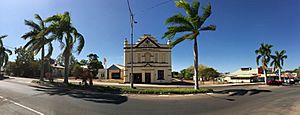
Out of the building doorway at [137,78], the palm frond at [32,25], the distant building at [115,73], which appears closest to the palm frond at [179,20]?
the building doorway at [137,78]

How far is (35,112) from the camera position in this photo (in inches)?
257

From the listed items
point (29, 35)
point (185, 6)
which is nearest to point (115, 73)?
point (29, 35)

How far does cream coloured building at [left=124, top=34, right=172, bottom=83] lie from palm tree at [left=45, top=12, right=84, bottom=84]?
12.6m

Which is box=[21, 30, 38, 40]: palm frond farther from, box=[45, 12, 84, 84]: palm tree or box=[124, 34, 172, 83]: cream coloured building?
box=[124, 34, 172, 83]: cream coloured building

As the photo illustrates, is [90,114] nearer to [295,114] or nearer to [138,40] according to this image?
[295,114]

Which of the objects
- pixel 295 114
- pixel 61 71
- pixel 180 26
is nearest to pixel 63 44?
pixel 180 26

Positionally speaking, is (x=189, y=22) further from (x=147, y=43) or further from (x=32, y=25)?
(x=32, y=25)

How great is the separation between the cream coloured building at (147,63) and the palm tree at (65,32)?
12629 millimetres

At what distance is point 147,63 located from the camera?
29.1m

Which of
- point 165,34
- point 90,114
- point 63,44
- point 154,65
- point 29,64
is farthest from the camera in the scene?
point 29,64

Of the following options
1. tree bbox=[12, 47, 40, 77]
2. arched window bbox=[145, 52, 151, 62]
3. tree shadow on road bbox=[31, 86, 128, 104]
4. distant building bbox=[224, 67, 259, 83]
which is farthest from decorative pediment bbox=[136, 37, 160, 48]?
tree bbox=[12, 47, 40, 77]

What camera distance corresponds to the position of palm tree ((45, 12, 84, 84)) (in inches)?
660

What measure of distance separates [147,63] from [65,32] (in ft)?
50.7

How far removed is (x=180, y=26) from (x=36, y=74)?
46.1 meters
